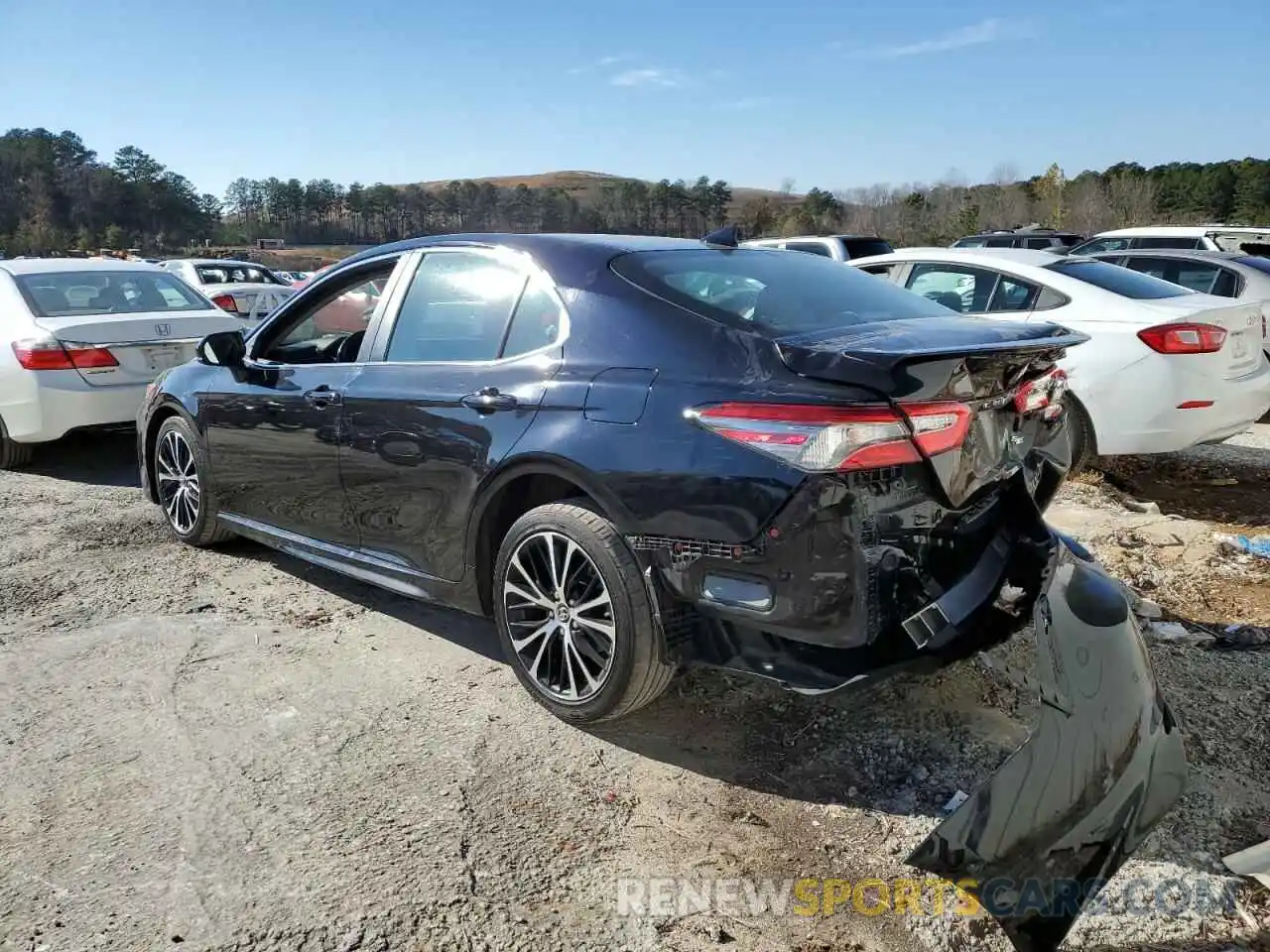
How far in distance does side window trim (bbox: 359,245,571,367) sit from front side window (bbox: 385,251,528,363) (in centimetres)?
1

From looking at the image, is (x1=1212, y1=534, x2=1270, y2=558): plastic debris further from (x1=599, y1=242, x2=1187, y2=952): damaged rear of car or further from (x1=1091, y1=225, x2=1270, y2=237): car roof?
(x1=1091, y1=225, x2=1270, y2=237): car roof

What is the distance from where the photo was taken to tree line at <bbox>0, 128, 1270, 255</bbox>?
5328 cm

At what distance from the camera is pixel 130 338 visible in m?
6.63

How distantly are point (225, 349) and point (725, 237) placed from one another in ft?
7.96

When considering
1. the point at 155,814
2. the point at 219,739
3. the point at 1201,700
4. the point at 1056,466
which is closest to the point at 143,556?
the point at 219,739

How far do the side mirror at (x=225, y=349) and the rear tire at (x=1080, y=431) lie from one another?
15.4 ft

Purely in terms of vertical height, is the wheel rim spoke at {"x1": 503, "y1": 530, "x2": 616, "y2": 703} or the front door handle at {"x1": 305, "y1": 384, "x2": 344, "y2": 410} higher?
the front door handle at {"x1": 305, "y1": 384, "x2": 344, "y2": 410}

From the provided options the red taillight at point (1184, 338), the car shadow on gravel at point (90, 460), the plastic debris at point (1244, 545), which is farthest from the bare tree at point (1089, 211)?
the car shadow on gravel at point (90, 460)

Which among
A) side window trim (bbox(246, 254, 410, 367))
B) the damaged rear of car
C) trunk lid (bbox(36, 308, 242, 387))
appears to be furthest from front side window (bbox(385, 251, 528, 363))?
trunk lid (bbox(36, 308, 242, 387))

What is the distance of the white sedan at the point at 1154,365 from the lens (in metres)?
5.54

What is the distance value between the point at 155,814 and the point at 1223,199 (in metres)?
70.8

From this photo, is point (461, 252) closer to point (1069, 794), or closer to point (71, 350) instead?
point (1069, 794)

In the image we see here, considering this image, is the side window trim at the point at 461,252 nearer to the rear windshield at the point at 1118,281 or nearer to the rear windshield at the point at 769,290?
the rear windshield at the point at 769,290

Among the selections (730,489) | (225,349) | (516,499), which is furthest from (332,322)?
(730,489)
